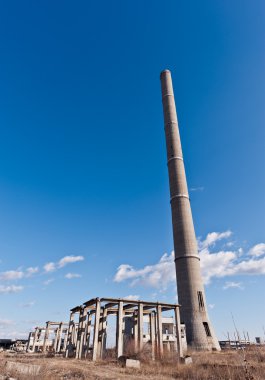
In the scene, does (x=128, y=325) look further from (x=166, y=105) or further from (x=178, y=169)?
(x=166, y=105)

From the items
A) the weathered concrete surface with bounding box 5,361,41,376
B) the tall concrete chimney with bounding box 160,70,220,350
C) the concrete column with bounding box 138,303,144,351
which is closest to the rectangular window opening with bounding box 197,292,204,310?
the tall concrete chimney with bounding box 160,70,220,350

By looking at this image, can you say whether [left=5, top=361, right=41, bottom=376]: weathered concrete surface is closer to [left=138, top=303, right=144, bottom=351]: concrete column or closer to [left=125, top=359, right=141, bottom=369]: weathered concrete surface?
[left=125, top=359, right=141, bottom=369]: weathered concrete surface

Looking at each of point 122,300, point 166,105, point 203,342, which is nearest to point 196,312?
point 203,342

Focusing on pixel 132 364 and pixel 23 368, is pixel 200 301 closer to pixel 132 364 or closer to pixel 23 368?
pixel 132 364

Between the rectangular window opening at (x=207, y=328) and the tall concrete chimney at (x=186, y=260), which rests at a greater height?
the tall concrete chimney at (x=186, y=260)

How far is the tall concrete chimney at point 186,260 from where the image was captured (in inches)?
1102

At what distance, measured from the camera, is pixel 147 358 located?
58.2 ft

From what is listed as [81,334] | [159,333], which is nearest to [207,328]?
[159,333]

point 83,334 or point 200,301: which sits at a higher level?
point 200,301

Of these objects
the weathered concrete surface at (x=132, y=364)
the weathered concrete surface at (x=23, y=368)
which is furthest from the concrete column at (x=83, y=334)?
the weathered concrete surface at (x=23, y=368)

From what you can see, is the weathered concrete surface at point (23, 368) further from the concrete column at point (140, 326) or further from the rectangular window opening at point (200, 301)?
the rectangular window opening at point (200, 301)

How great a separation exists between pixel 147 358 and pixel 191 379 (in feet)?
22.4

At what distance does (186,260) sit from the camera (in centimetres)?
3073

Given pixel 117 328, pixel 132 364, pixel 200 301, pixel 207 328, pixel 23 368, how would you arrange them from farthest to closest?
pixel 200 301, pixel 207 328, pixel 117 328, pixel 132 364, pixel 23 368
